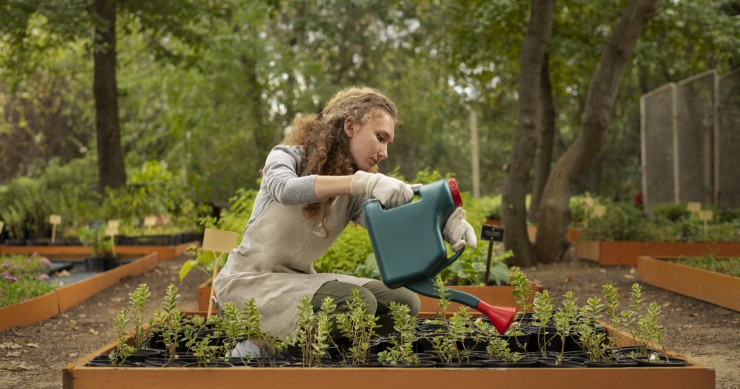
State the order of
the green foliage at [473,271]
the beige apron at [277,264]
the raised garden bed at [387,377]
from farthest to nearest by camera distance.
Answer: the green foliage at [473,271]
the beige apron at [277,264]
the raised garden bed at [387,377]

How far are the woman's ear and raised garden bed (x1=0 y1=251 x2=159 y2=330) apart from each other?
349 centimetres

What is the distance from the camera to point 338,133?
3.44 metres

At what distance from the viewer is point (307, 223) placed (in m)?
3.41

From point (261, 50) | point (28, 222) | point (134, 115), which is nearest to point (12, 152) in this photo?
point (134, 115)

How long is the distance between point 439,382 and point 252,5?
663 inches

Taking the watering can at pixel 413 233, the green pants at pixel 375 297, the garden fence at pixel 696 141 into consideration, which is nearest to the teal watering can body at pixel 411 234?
the watering can at pixel 413 233

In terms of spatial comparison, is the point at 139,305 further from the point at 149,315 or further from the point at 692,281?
the point at 692,281

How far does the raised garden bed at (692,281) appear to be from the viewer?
638 centimetres

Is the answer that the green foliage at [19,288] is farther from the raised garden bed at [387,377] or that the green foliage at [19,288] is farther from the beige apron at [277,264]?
the raised garden bed at [387,377]

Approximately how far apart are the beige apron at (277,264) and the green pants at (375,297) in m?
0.05

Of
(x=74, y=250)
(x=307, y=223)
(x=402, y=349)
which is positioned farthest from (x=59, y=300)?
(x=402, y=349)

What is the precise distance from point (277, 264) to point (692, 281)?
4.77m

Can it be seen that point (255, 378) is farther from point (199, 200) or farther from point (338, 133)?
point (199, 200)

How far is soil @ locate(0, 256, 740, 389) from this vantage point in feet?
14.8
